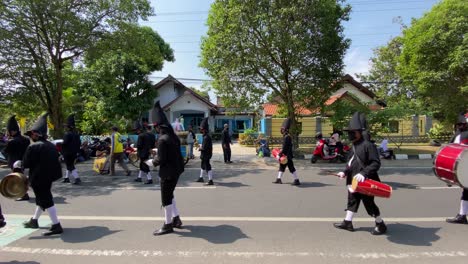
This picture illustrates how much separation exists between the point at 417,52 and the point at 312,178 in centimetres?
1011

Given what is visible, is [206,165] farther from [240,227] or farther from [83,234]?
[83,234]

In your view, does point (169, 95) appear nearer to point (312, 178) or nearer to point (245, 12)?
point (245, 12)

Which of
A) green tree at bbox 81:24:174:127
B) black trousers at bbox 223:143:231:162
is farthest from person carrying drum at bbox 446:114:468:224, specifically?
green tree at bbox 81:24:174:127

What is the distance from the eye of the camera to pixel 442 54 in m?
16.7

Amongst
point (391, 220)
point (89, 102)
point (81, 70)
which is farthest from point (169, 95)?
A: point (391, 220)

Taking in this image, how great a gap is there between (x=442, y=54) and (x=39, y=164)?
56.7ft

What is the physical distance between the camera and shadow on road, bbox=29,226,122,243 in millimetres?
5453

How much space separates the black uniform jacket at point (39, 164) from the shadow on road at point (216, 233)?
2.29 m

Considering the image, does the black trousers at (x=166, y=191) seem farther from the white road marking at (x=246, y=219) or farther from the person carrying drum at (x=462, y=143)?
the person carrying drum at (x=462, y=143)

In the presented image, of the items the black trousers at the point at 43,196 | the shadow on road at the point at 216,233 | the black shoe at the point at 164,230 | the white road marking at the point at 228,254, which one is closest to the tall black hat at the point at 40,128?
the black trousers at the point at 43,196

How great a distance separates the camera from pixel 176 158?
589 centimetres

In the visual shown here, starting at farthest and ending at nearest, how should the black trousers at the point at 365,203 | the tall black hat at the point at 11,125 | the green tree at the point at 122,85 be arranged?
1. the green tree at the point at 122,85
2. the tall black hat at the point at 11,125
3. the black trousers at the point at 365,203

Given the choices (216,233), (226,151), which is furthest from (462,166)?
(226,151)

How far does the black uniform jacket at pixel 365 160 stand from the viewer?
5477 millimetres
